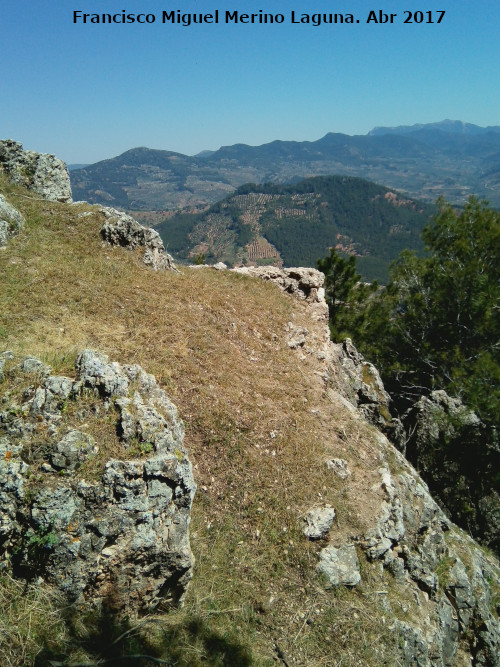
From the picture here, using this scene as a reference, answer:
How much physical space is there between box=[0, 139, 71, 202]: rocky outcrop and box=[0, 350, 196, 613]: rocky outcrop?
39.5ft

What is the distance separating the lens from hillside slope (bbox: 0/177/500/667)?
673cm

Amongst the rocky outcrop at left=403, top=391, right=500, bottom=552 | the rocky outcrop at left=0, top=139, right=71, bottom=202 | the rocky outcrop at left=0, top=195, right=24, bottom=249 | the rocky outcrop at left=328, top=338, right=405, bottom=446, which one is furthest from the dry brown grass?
the rocky outcrop at left=403, top=391, right=500, bottom=552

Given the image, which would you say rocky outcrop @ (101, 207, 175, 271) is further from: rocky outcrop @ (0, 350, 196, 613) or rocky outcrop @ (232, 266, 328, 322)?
rocky outcrop @ (0, 350, 196, 613)

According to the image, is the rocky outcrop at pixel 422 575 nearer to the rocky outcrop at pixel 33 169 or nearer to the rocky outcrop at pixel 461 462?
the rocky outcrop at pixel 461 462

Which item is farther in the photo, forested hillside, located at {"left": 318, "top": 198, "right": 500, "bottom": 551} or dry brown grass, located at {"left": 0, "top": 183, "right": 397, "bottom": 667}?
forested hillside, located at {"left": 318, "top": 198, "right": 500, "bottom": 551}

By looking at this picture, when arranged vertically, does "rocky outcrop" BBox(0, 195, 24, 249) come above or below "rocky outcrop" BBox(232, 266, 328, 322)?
above

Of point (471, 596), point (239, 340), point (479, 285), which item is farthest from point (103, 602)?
point (479, 285)

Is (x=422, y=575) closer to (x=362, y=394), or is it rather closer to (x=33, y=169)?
(x=362, y=394)

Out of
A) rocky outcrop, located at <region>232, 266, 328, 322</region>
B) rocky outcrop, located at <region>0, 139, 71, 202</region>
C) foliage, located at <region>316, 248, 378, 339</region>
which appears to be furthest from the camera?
foliage, located at <region>316, 248, 378, 339</region>

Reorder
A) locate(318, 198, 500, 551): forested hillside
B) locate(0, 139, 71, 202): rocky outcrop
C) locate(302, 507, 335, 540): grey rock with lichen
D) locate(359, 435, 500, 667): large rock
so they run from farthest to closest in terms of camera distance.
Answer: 1. locate(0, 139, 71, 202): rocky outcrop
2. locate(318, 198, 500, 551): forested hillside
3. locate(359, 435, 500, 667): large rock
4. locate(302, 507, 335, 540): grey rock with lichen

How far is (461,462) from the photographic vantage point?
1642cm

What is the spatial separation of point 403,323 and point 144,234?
18.6 m

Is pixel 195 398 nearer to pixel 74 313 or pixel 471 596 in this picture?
pixel 74 313

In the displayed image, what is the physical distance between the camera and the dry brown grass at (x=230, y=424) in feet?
24.8
